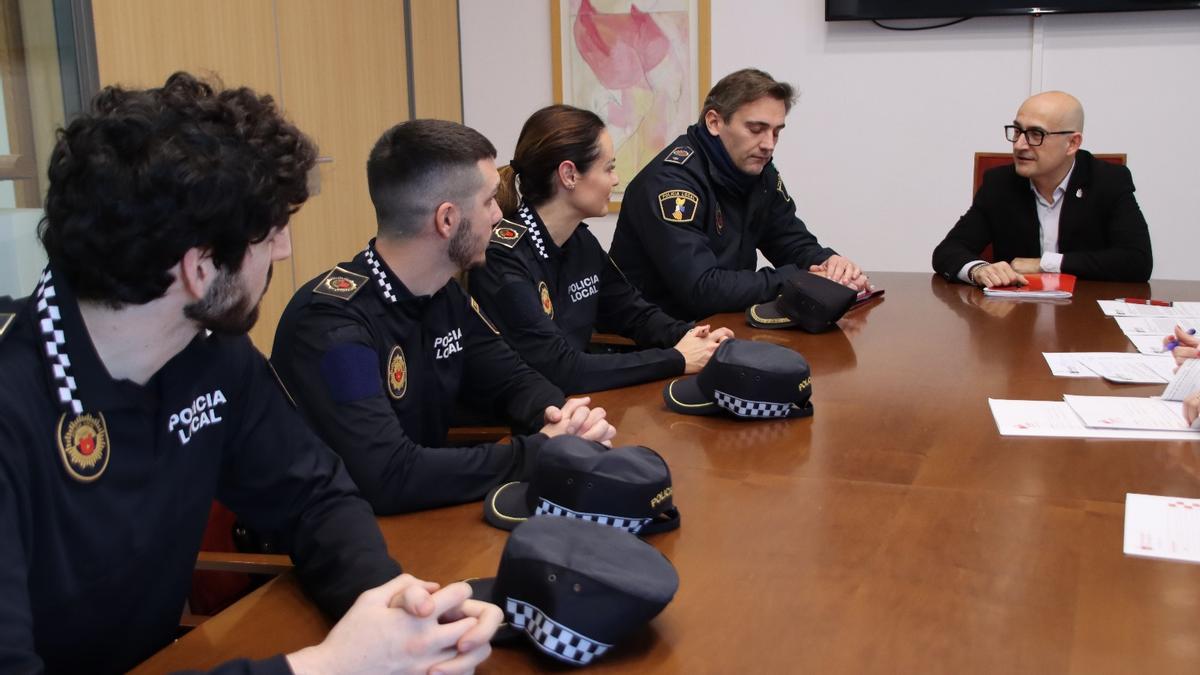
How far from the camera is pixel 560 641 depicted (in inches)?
42.8

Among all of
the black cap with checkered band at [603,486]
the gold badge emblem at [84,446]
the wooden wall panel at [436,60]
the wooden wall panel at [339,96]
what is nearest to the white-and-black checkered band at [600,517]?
the black cap with checkered band at [603,486]

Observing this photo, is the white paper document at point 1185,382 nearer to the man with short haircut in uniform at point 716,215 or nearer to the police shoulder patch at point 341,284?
the man with short haircut in uniform at point 716,215

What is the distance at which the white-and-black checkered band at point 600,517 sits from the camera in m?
1.41

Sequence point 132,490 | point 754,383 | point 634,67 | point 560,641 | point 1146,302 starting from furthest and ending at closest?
point 634,67, point 1146,302, point 754,383, point 132,490, point 560,641

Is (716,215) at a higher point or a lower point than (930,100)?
lower

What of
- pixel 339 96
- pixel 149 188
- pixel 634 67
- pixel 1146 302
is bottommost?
pixel 1146 302

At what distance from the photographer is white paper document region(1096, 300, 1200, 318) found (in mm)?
2932

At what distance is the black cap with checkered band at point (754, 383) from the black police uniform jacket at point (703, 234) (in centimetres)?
101

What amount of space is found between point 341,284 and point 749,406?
755 mm

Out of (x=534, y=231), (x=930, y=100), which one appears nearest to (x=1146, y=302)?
(x=534, y=231)

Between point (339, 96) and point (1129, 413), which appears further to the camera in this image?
point (339, 96)

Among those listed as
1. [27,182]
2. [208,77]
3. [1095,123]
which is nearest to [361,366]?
[208,77]

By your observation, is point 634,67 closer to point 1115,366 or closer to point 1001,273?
point 1001,273

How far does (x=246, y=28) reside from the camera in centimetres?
393
